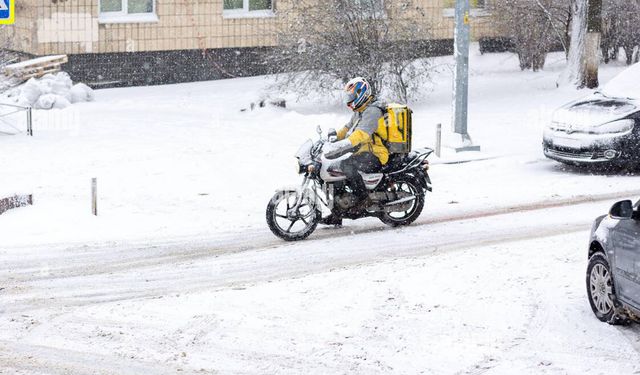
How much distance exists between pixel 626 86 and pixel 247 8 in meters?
12.2

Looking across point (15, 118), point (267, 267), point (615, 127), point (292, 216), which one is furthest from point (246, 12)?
point (267, 267)

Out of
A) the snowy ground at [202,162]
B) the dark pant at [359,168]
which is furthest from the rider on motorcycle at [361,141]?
the snowy ground at [202,162]

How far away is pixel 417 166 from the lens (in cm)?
1345

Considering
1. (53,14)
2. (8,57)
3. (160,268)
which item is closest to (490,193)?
(160,268)

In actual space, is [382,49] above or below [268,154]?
above

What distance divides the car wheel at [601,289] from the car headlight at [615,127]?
7.49 m

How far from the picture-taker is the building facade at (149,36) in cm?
2562

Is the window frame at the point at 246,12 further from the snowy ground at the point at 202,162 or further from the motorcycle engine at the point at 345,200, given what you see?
the motorcycle engine at the point at 345,200

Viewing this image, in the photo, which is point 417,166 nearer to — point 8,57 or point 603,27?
point 8,57

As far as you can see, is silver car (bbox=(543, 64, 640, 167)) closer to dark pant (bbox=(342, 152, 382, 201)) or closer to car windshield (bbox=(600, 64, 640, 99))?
car windshield (bbox=(600, 64, 640, 99))

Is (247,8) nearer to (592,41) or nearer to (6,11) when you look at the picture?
(592,41)

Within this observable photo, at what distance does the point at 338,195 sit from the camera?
13.1m

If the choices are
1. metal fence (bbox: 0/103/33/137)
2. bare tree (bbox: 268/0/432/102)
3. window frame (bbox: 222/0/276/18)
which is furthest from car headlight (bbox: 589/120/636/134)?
window frame (bbox: 222/0/276/18)

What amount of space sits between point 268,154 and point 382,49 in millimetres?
4685
